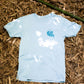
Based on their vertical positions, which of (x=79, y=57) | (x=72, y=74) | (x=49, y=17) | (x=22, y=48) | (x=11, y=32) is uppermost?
(x=49, y=17)

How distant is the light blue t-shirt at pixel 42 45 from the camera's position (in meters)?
1.93

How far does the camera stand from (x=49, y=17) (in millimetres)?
2174

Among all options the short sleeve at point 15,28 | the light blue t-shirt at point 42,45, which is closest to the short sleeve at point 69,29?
the light blue t-shirt at point 42,45

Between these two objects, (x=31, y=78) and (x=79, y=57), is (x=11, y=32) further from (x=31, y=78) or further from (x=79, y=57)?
(x=79, y=57)

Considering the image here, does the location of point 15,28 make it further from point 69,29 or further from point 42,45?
point 69,29

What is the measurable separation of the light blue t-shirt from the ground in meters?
0.10

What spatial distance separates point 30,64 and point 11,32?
20.5 inches

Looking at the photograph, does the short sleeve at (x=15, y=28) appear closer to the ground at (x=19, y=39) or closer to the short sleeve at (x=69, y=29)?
the ground at (x=19, y=39)

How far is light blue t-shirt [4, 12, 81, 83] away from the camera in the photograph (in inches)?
75.8

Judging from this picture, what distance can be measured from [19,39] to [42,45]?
36 centimetres

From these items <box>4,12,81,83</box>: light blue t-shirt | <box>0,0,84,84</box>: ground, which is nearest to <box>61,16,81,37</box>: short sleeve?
<box>4,12,81,83</box>: light blue t-shirt

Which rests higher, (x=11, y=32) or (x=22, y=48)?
(x=11, y=32)

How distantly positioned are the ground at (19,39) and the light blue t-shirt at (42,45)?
0.10 meters

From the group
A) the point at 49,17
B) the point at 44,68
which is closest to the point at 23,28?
the point at 49,17
